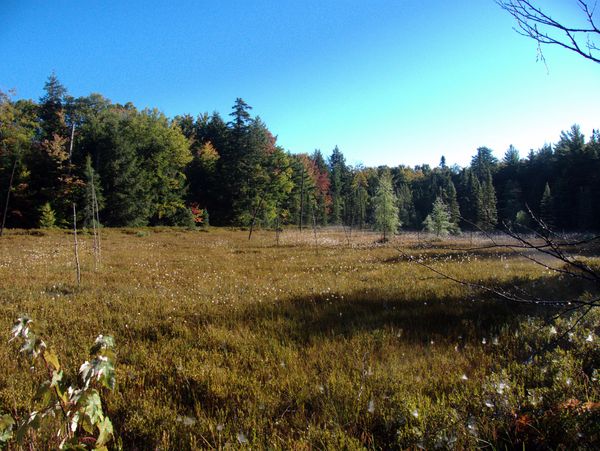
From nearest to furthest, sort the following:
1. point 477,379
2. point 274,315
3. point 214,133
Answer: point 477,379
point 274,315
point 214,133

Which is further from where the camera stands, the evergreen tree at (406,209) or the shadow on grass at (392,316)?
the evergreen tree at (406,209)

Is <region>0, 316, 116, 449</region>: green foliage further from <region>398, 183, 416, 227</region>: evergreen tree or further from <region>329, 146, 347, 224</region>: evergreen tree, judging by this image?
<region>398, 183, 416, 227</region>: evergreen tree

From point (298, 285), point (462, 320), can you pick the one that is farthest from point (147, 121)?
point (462, 320)

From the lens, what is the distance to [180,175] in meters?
57.8

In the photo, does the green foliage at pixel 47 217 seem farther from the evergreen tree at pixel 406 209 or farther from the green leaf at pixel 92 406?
the evergreen tree at pixel 406 209

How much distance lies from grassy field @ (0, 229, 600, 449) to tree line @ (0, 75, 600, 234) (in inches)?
1085

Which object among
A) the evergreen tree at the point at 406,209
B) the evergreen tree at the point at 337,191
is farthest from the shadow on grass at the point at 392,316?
the evergreen tree at the point at 406,209

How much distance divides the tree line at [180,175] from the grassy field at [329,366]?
27.6 m

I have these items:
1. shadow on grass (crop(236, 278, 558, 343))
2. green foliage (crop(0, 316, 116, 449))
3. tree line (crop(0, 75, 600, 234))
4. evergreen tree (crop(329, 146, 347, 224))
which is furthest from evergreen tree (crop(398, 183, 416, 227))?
green foliage (crop(0, 316, 116, 449))

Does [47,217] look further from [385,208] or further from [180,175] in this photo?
[385,208]

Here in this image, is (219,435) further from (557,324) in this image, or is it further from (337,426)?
(557,324)

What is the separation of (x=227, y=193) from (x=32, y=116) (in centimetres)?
3270

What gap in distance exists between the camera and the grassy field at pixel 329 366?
2699mm

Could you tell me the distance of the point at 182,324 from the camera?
6.18 meters
